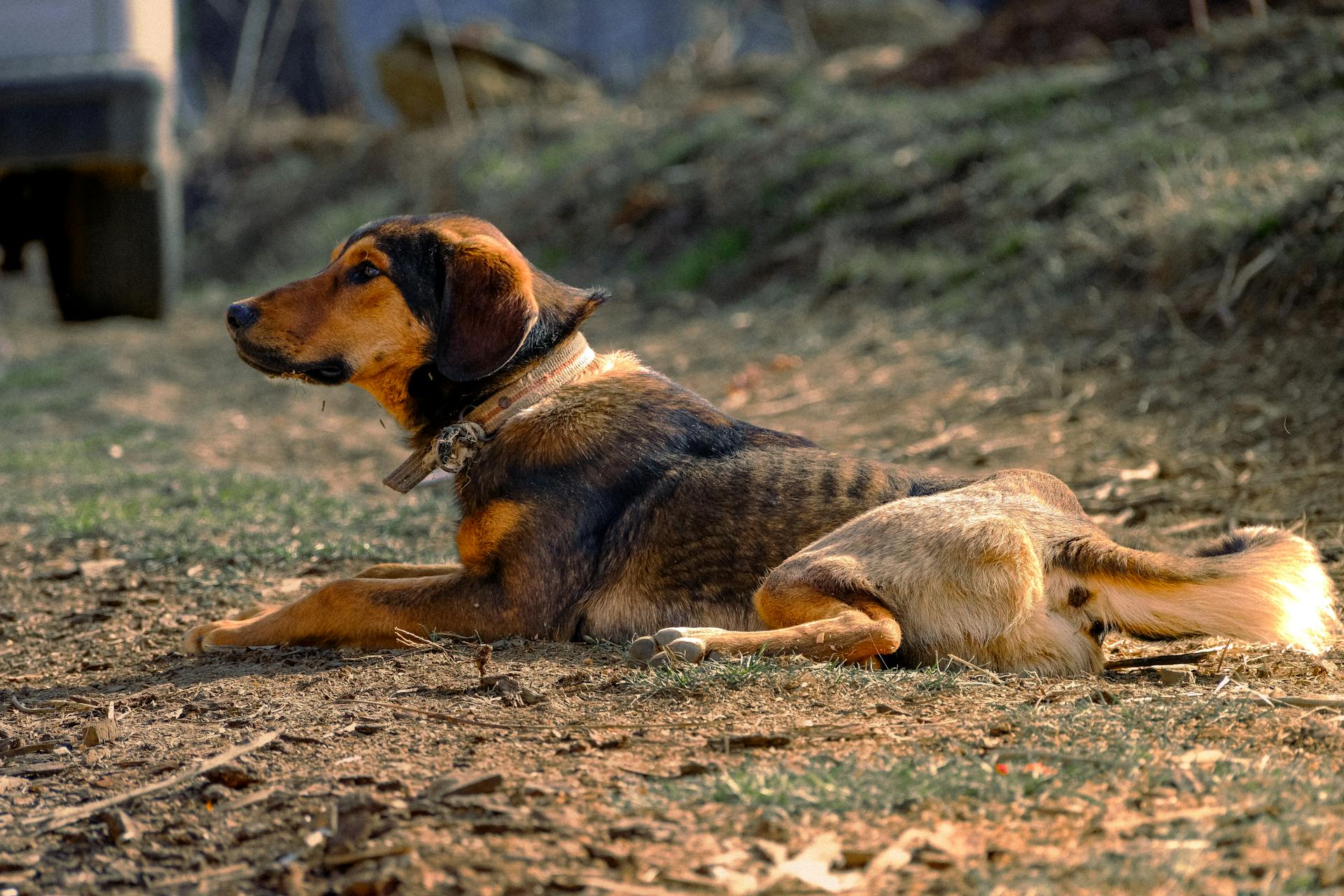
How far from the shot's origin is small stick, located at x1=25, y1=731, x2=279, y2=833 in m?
2.64

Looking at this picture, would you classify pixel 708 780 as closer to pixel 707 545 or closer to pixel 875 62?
pixel 707 545

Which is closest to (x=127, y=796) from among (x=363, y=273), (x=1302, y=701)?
(x=363, y=273)

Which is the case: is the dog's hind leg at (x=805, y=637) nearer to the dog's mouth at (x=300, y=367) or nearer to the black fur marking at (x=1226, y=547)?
the black fur marking at (x=1226, y=547)

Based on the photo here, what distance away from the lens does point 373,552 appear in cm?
541

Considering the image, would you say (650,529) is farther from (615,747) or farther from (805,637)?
(615,747)

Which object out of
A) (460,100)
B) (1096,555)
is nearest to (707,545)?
(1096,555)

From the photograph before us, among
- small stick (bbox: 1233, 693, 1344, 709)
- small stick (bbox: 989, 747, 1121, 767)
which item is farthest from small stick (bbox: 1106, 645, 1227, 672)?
small stick (bbox: 989, 747, 1121, 767)

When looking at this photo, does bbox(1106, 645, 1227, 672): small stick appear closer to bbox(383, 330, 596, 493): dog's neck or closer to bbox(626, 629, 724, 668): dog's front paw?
bbox(626, 629, 724, 668): dog's front paw

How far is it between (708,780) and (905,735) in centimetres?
51

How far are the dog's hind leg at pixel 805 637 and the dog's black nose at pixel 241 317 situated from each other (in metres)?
1.66

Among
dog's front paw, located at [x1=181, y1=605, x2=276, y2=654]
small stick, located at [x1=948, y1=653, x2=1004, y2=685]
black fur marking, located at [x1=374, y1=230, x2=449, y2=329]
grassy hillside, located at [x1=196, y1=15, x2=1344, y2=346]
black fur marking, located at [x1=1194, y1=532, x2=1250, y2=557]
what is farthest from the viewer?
grassy hillside, located at [x1=196, y1=15, x2=1344, y2=346]

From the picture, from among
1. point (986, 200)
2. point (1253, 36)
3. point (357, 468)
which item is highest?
point (1253, 36)

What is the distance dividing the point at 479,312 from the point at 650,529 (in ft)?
2.87

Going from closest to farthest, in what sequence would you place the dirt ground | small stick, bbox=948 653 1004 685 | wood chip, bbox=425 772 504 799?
1. the dirt ground
2. wood chip, bbox=425 772 504 799
3. small stick, bbox=948 653 1004 685
